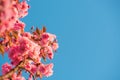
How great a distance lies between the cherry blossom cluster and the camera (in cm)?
466

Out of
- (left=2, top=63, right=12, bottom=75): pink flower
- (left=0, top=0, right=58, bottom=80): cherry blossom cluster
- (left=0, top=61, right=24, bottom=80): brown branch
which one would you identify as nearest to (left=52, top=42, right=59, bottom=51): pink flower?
(left=0, top=0, right=58, bottom=80): cherry blossom cluster

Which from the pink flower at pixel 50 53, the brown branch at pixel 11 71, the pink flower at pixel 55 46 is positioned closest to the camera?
the brown branch at pixel 11 71

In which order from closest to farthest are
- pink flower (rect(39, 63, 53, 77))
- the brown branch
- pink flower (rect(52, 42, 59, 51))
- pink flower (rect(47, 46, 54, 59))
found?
1. the brown branch
2. pink flower (rect(39, 63, 53, 77))
3. pink flower (rect(47, 46, 54, 59))
4. pink flower (rect(52, 42, 59, 51))

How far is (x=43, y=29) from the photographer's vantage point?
5664 mm

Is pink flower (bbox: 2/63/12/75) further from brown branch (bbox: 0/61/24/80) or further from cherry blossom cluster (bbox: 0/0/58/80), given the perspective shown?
brown branch (bbox: 0/61/24/80)

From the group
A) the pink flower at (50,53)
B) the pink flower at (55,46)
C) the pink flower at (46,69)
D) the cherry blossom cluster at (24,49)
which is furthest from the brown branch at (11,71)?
the pink flower at (55,46)

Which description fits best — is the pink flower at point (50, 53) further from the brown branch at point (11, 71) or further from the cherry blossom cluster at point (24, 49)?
the brown branch at point (11, 71)

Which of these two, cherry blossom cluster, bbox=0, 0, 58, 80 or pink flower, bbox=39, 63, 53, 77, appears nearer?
cherry blossom cluster, bbox=0, 0, 58, 80

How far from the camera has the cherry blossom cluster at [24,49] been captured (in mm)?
4656

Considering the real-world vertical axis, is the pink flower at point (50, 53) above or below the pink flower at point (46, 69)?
above

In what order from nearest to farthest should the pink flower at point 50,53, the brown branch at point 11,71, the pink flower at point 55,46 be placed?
the brown branch at point 11,71, the pink flower at point 50,53, the pink flower at point 55,46

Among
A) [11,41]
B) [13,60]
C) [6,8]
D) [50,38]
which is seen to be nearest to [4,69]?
[13,60]

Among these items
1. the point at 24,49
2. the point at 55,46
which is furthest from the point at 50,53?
the point at 24,49

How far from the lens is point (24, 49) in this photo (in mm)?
4762
